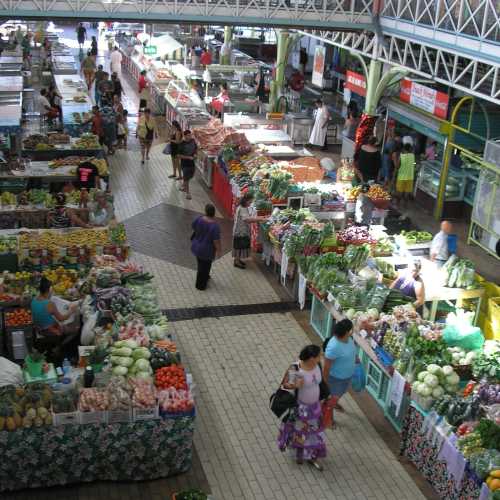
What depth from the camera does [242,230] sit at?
12.9m

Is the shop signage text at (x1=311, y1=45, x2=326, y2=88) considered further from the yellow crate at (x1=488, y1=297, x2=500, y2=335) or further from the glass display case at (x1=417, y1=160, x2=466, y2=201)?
the yellow crate at (x1=488, y1=297, x2=500, y2=335)

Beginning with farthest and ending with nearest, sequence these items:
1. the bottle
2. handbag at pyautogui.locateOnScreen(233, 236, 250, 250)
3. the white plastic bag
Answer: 1. handbag at pyautogui.locateOnScreen(233, 236, 250, 250)
2. the white plastic bag
3. the bottle

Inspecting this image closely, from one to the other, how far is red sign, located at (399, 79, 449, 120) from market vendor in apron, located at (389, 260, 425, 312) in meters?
6.65

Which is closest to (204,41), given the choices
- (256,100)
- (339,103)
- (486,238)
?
(339,103)

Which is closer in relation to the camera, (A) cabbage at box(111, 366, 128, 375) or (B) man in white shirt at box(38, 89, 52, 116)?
(A) cabbage at box(111, 366, 128, 375)

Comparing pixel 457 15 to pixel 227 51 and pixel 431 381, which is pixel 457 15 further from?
pixel 227 51

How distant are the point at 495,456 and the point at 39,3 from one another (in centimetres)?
1378

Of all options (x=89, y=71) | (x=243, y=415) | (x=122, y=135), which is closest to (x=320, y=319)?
(x=243, y=415)

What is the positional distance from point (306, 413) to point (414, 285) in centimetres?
342

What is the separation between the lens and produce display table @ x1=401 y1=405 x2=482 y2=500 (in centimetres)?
716

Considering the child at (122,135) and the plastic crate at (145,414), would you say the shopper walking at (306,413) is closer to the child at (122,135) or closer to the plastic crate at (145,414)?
the plastic crate at (145,414)

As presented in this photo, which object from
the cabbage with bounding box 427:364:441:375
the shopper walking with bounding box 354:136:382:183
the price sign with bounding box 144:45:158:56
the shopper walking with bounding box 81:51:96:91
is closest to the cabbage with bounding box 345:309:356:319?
the cabbage with bounding box 427:364:441:375

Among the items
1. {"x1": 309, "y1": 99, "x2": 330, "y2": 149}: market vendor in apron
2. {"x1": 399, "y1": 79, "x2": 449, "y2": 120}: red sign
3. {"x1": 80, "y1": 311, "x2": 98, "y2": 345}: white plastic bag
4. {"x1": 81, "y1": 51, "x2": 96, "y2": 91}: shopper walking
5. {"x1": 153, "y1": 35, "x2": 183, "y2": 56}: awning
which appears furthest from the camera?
{"x1": 153, "y1": 35, "x2": 183, "y2": 56}: awning

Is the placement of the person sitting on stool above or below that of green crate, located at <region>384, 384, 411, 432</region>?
above
